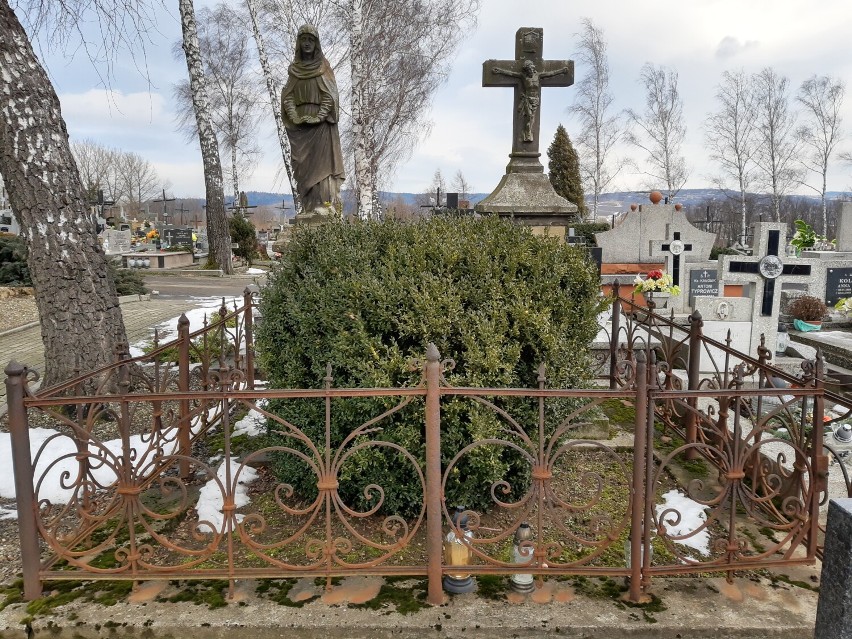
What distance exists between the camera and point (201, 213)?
72.8m

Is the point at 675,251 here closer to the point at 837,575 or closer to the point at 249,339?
the point at 249,339

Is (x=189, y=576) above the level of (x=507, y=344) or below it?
below

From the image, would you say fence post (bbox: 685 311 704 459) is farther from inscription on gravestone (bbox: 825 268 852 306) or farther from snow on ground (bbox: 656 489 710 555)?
inscription on gravestone (bbox: 825 268 852 306)

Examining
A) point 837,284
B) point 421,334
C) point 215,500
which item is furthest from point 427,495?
point 837,284

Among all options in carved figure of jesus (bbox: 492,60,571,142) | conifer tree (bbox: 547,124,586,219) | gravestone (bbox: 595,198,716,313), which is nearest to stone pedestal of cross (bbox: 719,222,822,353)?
carved figure of jesus (bbox: 492,60,571,142)

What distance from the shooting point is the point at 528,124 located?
764 cm

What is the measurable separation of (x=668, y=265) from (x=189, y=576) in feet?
29.0

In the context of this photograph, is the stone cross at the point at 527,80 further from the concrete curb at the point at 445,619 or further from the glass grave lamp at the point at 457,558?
the concrete curb at the point at 445,619

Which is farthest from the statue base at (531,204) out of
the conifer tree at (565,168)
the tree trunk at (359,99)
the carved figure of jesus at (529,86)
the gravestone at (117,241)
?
the conifer tree at (565,168)

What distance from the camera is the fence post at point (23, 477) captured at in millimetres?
2357

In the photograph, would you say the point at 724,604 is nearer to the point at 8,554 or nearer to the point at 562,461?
the point at 562,461

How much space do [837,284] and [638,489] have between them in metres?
10.7

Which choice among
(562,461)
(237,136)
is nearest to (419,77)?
(237,136)

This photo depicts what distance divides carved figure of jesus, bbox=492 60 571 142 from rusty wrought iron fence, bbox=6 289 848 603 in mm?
4367
